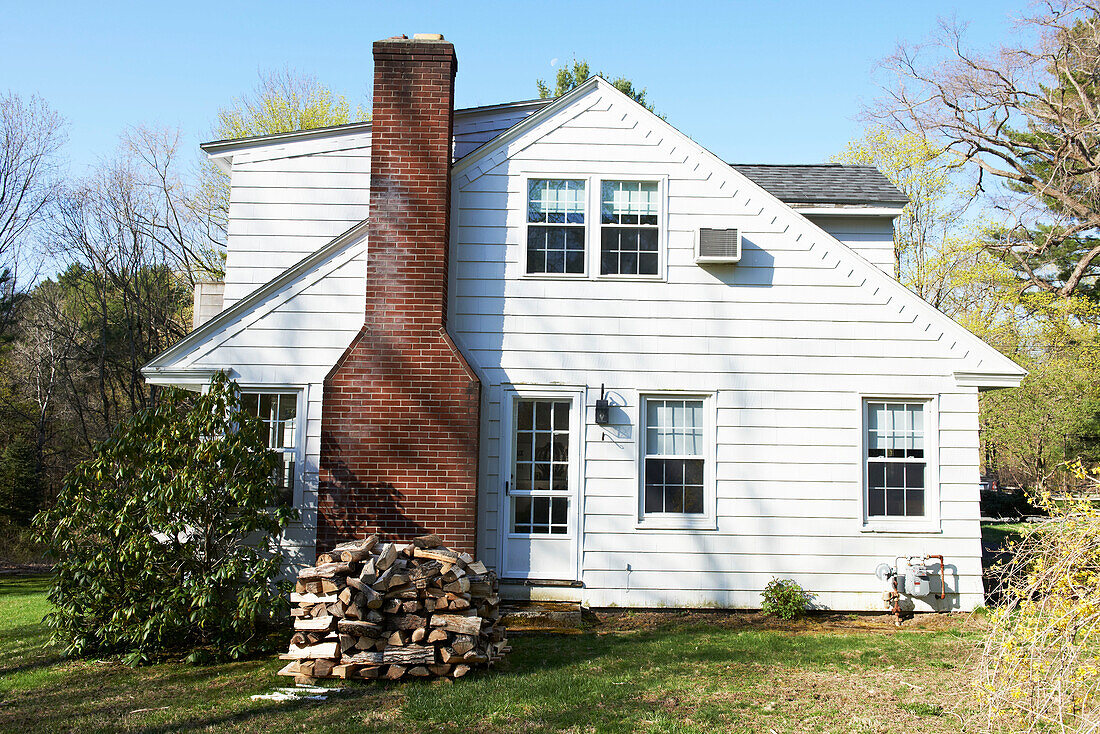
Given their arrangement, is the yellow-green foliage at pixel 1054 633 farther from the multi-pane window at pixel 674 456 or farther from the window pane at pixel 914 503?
the window pane at pixel 914 503

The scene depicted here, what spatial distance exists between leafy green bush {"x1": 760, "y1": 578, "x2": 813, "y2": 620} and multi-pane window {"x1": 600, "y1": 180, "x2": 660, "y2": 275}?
13.4 feet

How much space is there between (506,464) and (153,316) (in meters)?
19.9

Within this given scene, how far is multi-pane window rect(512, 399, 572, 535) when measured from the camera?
9.27 metres

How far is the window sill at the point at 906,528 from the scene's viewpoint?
923 centimetres

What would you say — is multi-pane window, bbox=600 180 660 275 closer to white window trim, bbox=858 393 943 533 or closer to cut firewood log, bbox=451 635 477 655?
white window trim, bbox=858 393 943 533

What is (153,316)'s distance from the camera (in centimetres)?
2475

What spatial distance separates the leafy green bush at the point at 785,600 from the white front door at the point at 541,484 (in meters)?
2.30

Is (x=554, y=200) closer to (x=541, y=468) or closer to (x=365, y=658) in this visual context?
(x=541, y=468)

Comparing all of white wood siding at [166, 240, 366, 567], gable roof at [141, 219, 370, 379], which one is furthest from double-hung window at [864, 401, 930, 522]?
gable roof at [141, 219, 370, 379]

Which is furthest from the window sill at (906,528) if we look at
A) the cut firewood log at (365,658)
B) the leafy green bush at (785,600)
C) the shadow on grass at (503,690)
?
the cut firewood log at (365,658)

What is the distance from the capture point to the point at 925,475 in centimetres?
938

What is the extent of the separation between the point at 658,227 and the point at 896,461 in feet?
13.4

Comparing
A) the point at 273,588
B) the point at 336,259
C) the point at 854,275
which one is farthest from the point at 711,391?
the point at 273,588

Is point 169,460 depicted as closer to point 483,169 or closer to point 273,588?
point 273,588
